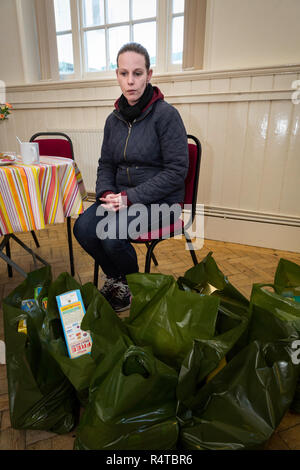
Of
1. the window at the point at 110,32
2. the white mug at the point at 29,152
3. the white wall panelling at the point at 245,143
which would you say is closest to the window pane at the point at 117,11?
the window at the point at 110,32

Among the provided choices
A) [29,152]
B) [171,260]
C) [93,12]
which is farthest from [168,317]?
[93,12]

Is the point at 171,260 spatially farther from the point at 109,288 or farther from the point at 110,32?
the point at 110,32

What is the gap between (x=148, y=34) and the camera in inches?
104

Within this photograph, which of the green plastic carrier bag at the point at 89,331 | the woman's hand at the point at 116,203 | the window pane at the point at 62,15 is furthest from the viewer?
the window pane at the point at 62,15

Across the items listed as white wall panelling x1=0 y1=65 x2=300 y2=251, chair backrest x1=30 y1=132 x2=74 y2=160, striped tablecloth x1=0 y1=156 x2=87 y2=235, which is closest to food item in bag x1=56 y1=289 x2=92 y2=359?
striped tablecloth x1=0 y1=156 x2=87 y2=235

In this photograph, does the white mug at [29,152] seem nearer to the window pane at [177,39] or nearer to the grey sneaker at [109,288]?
the grey sneaker at [109,288]

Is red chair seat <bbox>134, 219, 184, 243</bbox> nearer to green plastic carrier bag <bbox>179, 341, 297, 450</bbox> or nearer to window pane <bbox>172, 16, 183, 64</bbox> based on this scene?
green plastic carrier bag <bbox>179, 341, 297, 450</bbox>

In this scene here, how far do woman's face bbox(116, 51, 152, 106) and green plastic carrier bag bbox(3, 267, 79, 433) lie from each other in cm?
100

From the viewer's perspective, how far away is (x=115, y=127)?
1.51 meters

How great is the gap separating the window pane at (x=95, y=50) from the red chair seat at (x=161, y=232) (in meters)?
2.31

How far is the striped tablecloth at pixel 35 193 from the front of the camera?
46.1 inches

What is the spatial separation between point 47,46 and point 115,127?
6.93ft

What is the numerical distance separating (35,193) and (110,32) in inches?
94.0
